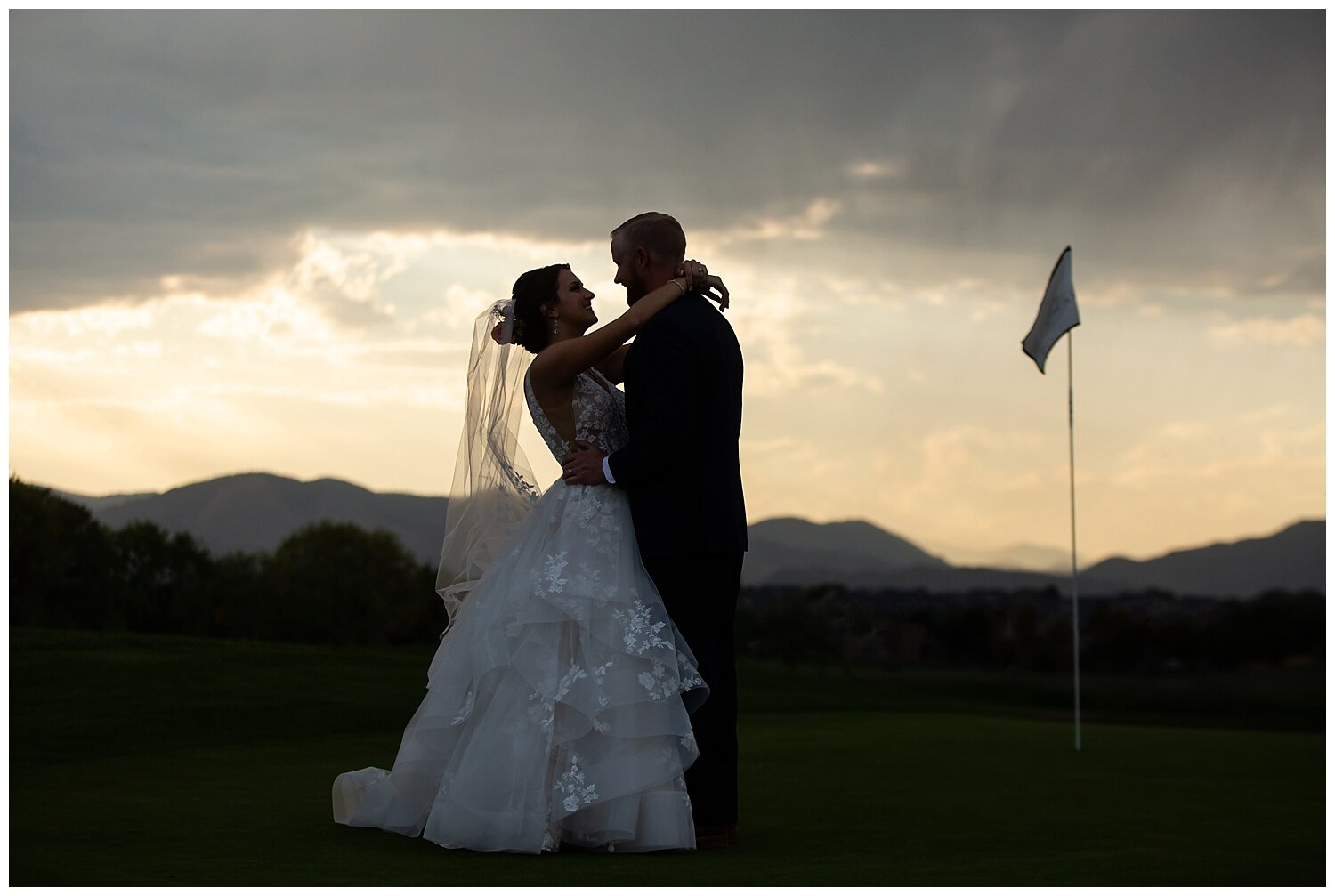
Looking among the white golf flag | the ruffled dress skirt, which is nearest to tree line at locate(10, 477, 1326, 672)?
the white golf flag

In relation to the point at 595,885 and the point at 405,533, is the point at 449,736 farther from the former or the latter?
the point at 405,533

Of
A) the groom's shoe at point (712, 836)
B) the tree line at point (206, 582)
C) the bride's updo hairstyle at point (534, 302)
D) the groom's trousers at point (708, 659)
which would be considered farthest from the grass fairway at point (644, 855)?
the tree line at point (206, 582)

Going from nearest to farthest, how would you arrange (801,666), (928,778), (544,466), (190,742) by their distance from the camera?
(544,466), (928,778), (190,742), (801,666)

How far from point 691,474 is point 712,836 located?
1235 mm

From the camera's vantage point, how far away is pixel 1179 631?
16.7 metres

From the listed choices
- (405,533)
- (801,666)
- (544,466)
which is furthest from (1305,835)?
(405,533)

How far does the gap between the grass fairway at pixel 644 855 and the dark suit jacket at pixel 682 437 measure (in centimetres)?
109

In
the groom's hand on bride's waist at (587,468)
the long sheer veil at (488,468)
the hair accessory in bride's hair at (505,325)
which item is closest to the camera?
the groom's hand on bride's waist at (587,468)

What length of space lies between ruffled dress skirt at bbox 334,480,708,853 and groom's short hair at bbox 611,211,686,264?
866 millimetres

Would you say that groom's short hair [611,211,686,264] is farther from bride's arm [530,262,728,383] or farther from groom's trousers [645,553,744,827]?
groom's trousers [645,553,744,827]

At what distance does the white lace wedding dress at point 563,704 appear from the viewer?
4.23 m

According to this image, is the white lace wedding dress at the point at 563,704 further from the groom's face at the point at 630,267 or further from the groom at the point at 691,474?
the groom's face at the point at 630,267

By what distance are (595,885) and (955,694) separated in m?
13.9

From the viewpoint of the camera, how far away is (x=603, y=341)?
14.6ft
